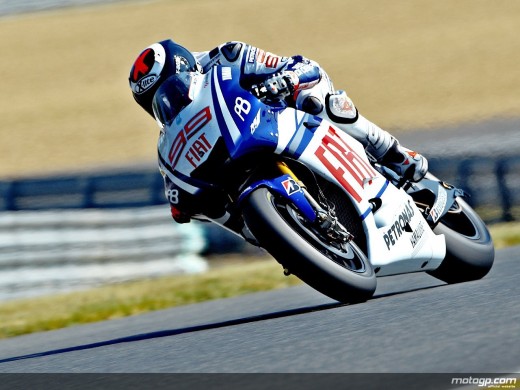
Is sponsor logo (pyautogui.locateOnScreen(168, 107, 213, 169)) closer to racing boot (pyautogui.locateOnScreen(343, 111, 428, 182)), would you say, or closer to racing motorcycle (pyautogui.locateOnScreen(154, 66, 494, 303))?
racing motorcycle (pyautogui.locateOnScreen(154, 66, 494, 303))

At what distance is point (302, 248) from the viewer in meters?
4.68

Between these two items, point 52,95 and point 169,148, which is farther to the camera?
point 52,95

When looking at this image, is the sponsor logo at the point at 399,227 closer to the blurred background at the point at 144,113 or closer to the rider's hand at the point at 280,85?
the rider's hand at the point at 280,85

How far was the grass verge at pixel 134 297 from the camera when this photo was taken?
7.64 meters

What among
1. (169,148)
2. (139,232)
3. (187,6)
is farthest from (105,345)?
(187,6)

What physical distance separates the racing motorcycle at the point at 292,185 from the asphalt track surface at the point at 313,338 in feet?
0.85

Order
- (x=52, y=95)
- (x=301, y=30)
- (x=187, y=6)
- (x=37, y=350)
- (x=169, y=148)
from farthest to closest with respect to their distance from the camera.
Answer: (x=187, y=6)
(x=301, y=30)
(x=52, y=95)
(x=37, y=350)
(x=169, y=148)

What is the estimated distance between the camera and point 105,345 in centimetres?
532

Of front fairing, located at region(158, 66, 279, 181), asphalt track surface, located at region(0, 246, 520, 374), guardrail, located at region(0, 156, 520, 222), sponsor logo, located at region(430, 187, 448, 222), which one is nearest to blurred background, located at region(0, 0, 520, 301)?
guardrail, located at region(0, 156, 520, 222)

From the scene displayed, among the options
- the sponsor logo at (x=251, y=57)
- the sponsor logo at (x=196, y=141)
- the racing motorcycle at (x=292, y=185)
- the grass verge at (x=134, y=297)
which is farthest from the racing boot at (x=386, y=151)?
the grass verge at (x=134, y=297)
